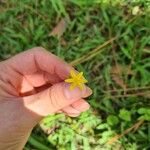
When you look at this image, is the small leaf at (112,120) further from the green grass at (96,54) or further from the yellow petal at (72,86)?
the yellow petal at (72,86)

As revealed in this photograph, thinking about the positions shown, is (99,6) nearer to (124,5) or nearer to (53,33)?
(124,5)

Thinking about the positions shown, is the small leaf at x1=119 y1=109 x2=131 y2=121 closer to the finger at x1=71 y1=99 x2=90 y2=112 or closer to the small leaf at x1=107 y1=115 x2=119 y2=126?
the small leaf at x1=107 y1=115 x2=119 y2=126

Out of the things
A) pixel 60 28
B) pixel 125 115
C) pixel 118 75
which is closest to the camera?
pixel 125 115

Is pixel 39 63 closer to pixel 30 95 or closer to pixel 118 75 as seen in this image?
pixel 30 95

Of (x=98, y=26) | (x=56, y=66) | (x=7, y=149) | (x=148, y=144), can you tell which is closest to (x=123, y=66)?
(x=98, y=26)

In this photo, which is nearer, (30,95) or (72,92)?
(72,92)

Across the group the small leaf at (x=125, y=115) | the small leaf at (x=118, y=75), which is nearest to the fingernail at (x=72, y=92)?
the small leaf at (x=125, y=115)

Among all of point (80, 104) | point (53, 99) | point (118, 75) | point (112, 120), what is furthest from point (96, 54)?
point (53, 99)
